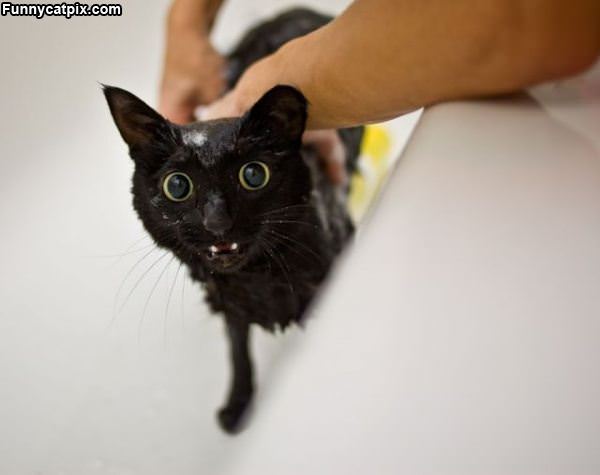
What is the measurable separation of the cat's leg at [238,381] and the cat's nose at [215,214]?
14.1 inches

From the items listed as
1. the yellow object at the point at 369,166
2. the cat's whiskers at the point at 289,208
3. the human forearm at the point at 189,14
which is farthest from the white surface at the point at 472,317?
the human forearm at the point at 189,14

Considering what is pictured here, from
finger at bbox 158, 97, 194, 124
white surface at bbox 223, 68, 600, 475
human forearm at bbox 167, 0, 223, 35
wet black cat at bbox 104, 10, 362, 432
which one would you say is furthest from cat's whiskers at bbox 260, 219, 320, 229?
human forearm at bbox 167, 0, 223, 35

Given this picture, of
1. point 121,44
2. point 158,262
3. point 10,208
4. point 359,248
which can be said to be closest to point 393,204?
point 359,248

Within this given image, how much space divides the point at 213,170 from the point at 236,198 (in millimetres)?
32

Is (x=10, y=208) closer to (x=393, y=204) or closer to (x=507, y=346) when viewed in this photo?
(x=393, y=204)

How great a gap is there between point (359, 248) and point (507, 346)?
0.47 feet

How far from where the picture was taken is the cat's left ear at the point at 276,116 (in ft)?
1.56

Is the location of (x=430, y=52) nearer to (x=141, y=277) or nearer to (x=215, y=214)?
(x=215, y=214)

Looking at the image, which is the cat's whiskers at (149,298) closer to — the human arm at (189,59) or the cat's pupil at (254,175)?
the cat's pupil at (254,175)

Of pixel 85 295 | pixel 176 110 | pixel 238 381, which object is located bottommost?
pixel 238 381

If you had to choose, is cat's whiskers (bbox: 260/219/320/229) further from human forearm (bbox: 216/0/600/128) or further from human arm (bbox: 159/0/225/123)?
human arm (bbox: 159/0/225/123)

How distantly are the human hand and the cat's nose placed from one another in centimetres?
36

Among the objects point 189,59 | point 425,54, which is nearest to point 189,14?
point 189,59

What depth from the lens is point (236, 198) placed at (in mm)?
483
